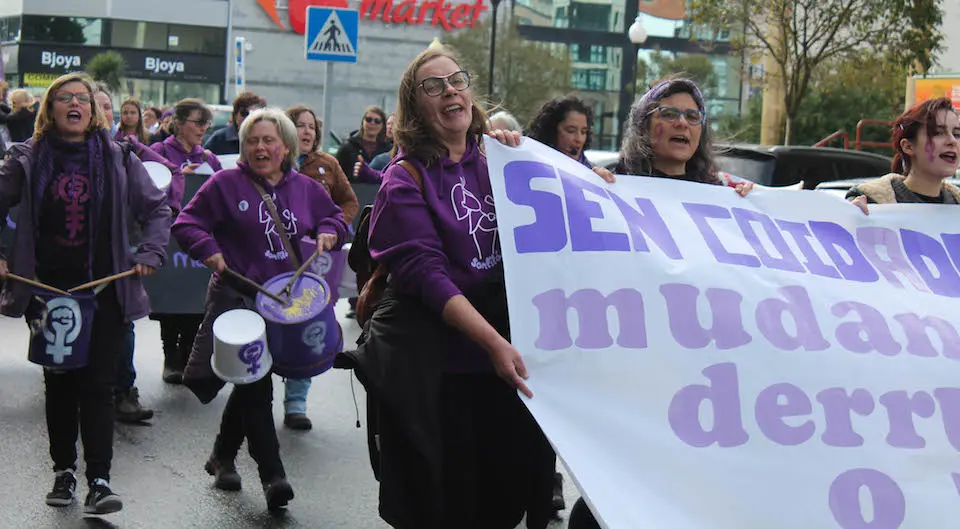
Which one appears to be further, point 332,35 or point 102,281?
point 332,35

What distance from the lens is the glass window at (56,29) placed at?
53688mm

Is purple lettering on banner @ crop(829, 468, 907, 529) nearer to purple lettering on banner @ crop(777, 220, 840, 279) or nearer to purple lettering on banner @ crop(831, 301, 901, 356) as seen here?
purple lettering on banner @ crop(831, 301, 901, 356)

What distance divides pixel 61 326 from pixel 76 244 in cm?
35

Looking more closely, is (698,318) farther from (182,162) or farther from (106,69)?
(106,69)

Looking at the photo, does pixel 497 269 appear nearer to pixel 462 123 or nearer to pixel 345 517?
pixel 462 123

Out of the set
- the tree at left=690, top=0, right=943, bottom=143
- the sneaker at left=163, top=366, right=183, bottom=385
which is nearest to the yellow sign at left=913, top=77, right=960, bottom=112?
the tree at left=690, top=0, right=943, bottom=143

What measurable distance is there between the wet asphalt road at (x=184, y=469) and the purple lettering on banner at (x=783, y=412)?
2.14 m

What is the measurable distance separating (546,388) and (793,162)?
8238mm

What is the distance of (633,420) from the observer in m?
3.51

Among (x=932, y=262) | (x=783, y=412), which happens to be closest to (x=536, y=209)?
(x=783, y=412)

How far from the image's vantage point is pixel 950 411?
383cm

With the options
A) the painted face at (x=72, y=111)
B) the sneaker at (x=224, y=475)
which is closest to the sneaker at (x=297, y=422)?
the sneaker at (x=224, y=475)

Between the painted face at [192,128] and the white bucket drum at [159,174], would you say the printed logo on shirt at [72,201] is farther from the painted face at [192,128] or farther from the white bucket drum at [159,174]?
the painted face at [192,128]

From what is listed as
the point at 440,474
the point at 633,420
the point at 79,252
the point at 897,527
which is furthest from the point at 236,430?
the point at 897,527
